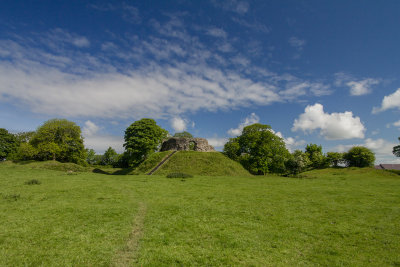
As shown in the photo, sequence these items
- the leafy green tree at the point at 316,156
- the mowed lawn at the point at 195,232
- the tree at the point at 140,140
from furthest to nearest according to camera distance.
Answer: the leafy green tree at the point at 316,156
the tree at the point at 140,140
the mowed lawn at the point at 195,232

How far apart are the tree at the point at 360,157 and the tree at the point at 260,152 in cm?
4881

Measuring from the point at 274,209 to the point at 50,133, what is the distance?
66364mm

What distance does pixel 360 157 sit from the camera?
75.9 m

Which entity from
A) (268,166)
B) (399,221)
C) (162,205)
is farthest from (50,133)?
(399,221)

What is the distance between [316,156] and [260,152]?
4855 centimetres

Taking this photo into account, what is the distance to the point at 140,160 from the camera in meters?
54.8

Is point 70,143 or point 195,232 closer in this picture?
point 195,232

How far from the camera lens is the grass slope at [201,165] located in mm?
41312

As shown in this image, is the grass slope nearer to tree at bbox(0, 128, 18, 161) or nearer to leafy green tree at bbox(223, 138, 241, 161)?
leafy green tree at bbox(223, 138, 241, 161)

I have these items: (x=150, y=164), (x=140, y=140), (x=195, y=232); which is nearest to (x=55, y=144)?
(x=140, y=140)

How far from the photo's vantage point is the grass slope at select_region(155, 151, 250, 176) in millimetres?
41312

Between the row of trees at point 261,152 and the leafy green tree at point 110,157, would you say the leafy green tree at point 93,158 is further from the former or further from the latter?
the row of trees at point 261,152

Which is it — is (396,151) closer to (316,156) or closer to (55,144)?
(316,156)

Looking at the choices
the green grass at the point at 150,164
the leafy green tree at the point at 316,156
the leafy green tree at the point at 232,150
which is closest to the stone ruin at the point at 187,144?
the green grass at the point at 150,164
